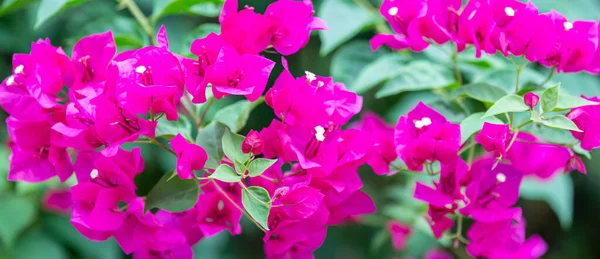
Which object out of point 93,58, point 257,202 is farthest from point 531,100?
point 93,58

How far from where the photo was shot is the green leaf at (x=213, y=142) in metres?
0.87

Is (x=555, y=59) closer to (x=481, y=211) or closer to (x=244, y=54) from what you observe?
(x=481, y=211)

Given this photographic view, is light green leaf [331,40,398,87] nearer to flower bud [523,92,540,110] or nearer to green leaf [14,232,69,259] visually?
flower bud [523,92,540,110]

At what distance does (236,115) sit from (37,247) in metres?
0.93

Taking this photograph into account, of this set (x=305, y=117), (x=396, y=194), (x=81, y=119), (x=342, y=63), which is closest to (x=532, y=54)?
(x=305, y=117)

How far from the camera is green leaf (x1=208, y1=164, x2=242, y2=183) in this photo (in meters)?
0.78

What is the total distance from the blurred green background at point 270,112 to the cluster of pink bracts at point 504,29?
0.49 feet

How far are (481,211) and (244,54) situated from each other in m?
0.39

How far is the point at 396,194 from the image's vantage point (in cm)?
174

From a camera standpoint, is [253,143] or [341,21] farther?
[341,21]

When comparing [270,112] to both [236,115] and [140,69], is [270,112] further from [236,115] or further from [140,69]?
[140,69]

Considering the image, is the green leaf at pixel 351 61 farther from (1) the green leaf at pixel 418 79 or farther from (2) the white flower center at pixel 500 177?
(2) the white flower center at pixel 500 177

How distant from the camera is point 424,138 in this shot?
0.89m

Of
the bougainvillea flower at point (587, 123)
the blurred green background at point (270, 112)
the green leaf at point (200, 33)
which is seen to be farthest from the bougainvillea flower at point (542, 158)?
the green leaf at point (200, 33)
